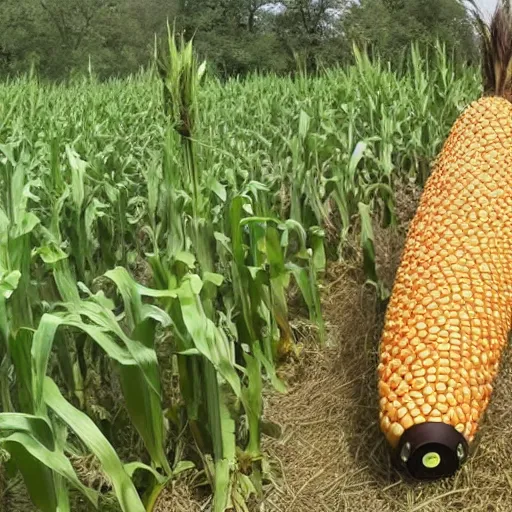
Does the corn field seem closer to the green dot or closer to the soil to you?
the soil

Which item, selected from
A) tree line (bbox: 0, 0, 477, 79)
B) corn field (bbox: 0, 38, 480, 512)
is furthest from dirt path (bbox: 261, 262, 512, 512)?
tree line (bbox: 0, 0, 477, 79)

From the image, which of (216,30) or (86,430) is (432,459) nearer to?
(86,430)

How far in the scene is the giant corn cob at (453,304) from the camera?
6.29 feet

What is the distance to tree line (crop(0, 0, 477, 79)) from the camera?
35.4m

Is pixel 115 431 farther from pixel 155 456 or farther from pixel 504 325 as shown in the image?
pixel 504 325

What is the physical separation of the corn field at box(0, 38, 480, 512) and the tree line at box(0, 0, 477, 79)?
30.8 meters

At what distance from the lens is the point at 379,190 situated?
3730 mm

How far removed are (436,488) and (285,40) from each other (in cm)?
4009

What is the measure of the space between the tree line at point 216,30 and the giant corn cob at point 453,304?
31.7 metres

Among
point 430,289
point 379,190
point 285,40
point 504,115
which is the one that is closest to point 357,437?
point 430,289

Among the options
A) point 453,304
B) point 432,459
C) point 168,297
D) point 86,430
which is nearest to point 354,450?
point 432,459

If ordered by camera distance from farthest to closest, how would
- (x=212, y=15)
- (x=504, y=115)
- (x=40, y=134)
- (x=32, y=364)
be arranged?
(x=212, y=15) < (x=40, y=134) < (x=504, y=115) < (x=32, y=364)

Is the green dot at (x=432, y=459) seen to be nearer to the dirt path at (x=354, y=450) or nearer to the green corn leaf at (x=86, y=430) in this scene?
the dirt path at (x=354, y=450)

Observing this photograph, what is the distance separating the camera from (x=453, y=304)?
7.00 ft
